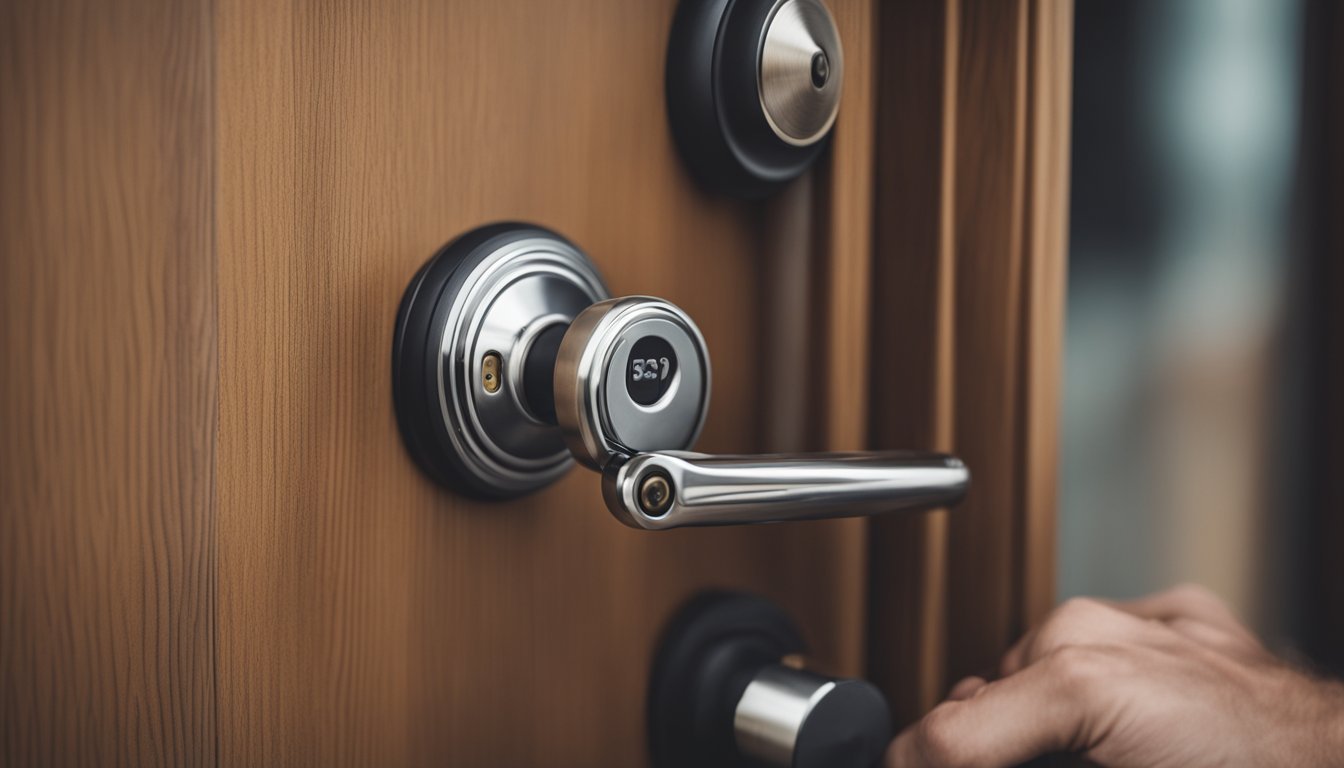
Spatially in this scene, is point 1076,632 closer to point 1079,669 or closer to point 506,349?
point 1079,669

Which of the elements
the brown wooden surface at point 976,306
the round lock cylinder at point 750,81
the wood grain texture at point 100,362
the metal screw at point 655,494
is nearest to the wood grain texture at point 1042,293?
the brown wooden surface at point 976,306

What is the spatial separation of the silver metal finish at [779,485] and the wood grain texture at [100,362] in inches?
5.3

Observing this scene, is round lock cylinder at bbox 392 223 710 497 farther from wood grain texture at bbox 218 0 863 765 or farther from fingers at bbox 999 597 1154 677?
fingers at bbox 999 597 1154 677

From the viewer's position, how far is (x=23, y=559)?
10.2 inches

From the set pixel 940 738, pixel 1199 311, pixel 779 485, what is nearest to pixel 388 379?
pixel 779 485

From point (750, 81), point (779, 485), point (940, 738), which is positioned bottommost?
point (940, 738)

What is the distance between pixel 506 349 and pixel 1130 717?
282 millimetres

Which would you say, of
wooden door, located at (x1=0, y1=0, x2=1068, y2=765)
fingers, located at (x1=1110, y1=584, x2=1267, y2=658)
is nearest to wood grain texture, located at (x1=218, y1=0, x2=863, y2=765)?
wooden door, located at (x1=0, y1=0, x2=1068, y2=765)

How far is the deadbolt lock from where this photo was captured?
297 millimetres

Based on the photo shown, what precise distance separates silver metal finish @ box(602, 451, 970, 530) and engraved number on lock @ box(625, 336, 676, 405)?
3 cm

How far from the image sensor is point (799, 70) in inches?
14.8

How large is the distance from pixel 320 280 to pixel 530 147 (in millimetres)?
103

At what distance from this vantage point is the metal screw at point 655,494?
292 millimetres

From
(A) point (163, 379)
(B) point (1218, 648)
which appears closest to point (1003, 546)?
(B) point (1218, 648)
